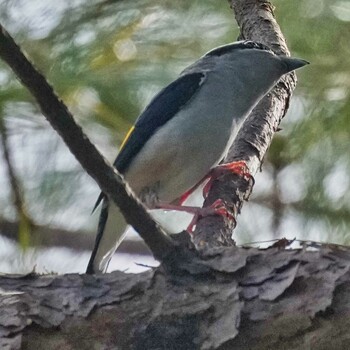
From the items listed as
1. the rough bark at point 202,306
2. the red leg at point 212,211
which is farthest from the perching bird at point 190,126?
the rough bark at point 202,306

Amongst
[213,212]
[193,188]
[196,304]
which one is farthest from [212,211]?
[196,304]

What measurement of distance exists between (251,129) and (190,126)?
0.67 feet

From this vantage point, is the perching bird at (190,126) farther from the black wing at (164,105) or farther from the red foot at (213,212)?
the red foot at (213,212)

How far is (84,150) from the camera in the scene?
1212 mm

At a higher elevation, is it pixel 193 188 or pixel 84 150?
pixel 193 188

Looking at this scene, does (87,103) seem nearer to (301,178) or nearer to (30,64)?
(301,178)

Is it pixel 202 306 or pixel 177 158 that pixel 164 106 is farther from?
pixel 202 306

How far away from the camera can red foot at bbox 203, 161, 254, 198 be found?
212cm

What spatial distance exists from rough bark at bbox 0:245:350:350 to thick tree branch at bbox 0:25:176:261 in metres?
0.07

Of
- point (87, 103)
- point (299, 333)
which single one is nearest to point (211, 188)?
point (87, 103)

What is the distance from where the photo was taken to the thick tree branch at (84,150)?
112cm

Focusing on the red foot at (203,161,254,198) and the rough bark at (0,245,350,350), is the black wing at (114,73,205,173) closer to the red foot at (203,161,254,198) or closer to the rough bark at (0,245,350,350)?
the red foot at (203,161,254,198)

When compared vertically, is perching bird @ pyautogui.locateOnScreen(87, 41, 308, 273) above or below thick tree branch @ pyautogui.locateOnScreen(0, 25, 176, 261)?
above

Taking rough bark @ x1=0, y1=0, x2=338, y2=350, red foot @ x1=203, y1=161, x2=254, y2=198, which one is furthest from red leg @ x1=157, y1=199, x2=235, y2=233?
rough bark @ x1=0, y1=0, x2=338, y2=350
